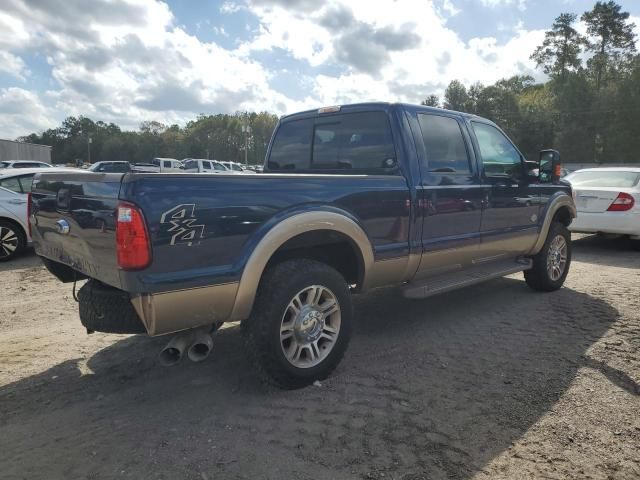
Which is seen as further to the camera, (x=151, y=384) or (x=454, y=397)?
(x=151, y=384)

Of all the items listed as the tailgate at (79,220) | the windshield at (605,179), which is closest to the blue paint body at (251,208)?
the tailgate at (79,220)

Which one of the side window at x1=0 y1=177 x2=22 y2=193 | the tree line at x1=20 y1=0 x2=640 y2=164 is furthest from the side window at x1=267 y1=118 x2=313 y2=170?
the tree line at x1=20 y1=0 x2=640 y2=164

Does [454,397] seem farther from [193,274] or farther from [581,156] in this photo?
[581,156]

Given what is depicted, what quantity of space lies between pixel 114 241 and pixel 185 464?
1.23 m

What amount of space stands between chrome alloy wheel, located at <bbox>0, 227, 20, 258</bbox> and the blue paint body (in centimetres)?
480

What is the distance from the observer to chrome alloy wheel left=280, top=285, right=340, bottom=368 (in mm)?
3213

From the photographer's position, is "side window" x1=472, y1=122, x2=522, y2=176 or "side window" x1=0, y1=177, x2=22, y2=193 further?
"side window" x1=0, y1=177, x2=22, y2=193

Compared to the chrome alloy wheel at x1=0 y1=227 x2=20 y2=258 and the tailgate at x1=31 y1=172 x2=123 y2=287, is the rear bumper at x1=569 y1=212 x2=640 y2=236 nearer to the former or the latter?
the tailgate at x1=31 y1=172 x2=123 y2=287

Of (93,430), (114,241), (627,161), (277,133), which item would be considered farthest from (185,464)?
(627,161)

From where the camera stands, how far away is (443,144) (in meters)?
4.36

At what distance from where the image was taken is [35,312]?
200 inches

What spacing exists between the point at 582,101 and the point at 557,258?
54.2 metres

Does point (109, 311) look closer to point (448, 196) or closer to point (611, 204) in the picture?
point (448, 196)

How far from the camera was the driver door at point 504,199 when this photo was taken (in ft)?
15.5
